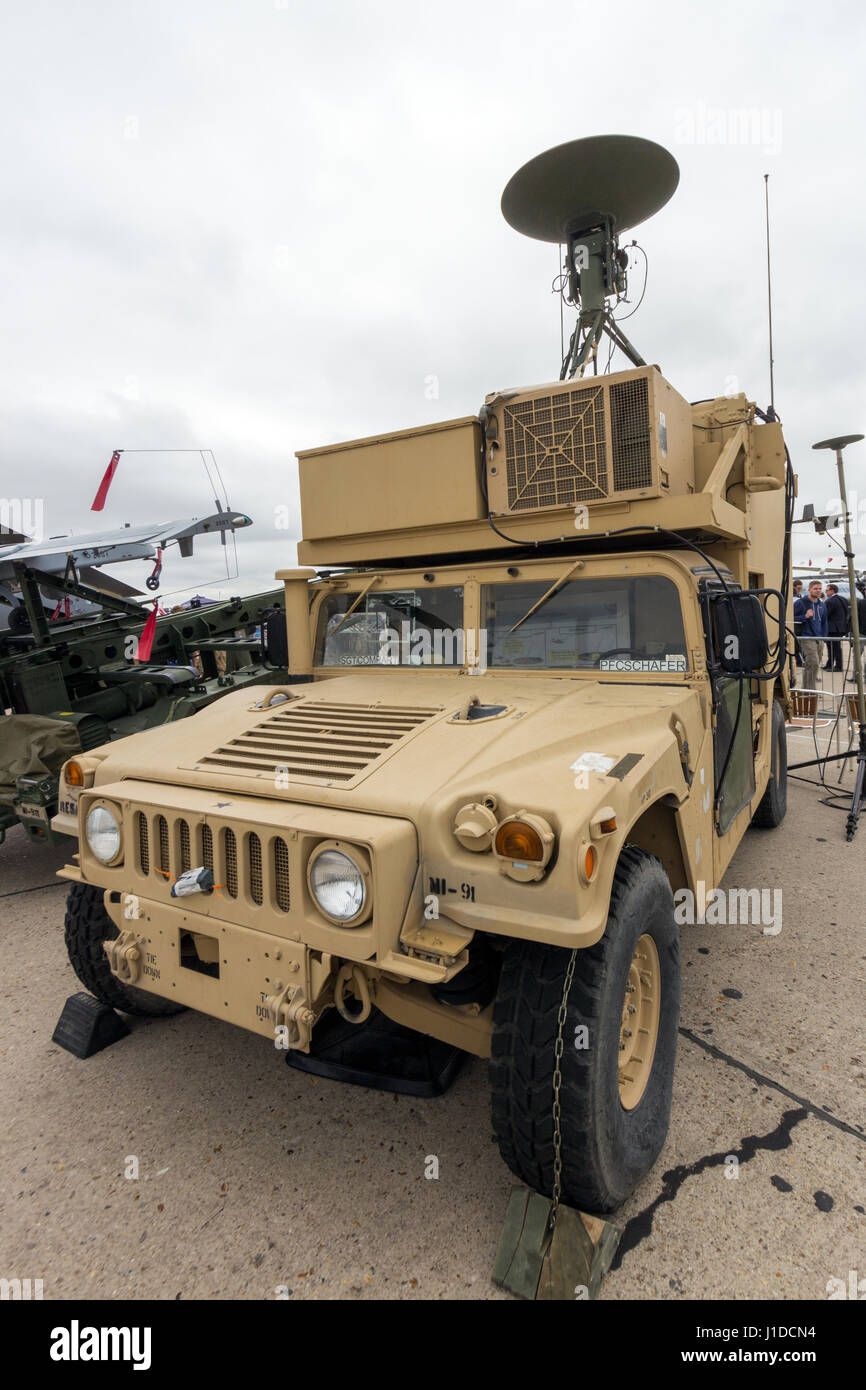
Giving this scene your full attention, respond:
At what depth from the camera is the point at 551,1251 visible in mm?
2072

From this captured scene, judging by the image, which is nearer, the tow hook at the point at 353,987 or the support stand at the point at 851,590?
the tow hook at the point at 353,987

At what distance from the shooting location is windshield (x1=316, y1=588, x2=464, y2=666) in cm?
373

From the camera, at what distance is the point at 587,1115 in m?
2.03

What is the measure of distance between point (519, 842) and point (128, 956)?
1.51m

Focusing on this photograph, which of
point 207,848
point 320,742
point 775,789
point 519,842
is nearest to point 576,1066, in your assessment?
point 519,842

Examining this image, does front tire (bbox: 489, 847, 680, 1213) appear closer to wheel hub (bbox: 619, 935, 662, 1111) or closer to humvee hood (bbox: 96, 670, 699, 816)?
wheel hub (bbox: 619, 935, 662, 1111)

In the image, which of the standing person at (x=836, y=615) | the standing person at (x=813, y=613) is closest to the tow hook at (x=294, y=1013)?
the standing person at (x=813, y=613)

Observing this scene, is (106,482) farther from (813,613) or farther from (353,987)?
(813,613)

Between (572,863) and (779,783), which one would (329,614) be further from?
(779,783)

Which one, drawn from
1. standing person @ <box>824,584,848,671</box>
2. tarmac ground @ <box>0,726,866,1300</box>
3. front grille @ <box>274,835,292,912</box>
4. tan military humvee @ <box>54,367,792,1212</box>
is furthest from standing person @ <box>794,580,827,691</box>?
front grille @ <box>274,835,292,912</box>

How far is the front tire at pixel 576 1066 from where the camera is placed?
2047mm

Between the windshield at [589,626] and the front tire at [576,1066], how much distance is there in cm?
121

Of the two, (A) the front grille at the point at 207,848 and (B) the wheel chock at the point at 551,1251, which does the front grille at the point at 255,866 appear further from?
(B) the wheel chock at the point at 551,1251
